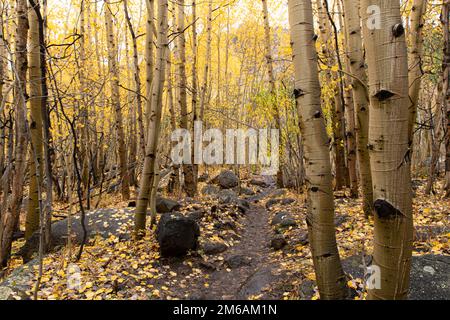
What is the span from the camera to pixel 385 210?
1.50m

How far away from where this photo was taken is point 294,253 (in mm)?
4746

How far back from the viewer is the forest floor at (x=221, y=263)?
11.6 feet

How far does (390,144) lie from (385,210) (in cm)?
33

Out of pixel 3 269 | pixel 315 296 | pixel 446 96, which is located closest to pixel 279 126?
pixel 446 96

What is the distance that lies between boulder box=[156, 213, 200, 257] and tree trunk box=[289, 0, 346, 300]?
273cm

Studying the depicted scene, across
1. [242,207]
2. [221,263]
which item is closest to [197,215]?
[221,263]

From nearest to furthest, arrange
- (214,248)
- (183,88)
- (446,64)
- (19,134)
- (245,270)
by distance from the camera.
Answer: (19,134), (245,270), (214,248), (446,64), (183,88)

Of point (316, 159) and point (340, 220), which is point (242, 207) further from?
point (316, 159)

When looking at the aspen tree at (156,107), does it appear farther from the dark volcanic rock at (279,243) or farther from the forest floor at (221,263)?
the dark volcanic rock at (279,243)

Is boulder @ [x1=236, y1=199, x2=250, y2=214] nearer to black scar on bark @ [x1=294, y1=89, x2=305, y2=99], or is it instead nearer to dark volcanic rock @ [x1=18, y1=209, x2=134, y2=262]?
dark volcanic rock @ [x1=18, y1=209, x2=134, y2=262]

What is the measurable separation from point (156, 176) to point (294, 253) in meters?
2.77

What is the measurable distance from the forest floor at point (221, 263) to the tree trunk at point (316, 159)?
61cm

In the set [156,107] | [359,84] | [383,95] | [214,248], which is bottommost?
[214,248]

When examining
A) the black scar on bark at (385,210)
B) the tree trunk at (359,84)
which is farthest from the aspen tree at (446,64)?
the black scar on bark at (385,210)
